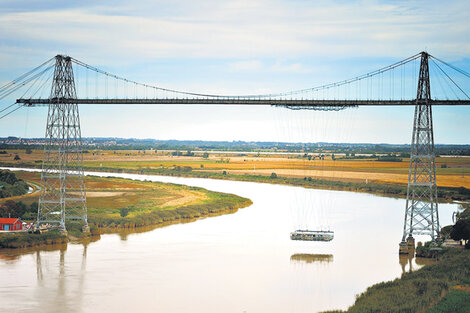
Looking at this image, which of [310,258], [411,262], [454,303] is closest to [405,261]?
[411,262]

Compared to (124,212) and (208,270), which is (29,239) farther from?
(208,270)

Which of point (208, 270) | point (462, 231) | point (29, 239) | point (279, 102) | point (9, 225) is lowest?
point (208, 270)

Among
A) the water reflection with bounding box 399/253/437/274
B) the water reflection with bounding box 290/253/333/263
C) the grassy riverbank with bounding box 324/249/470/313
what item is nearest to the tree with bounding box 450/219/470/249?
the water reflection with bounding box 399/253/437/274

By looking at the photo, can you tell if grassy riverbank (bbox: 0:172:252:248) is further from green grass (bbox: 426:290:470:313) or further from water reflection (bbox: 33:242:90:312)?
green grass (bbox: 426:290:470:313)

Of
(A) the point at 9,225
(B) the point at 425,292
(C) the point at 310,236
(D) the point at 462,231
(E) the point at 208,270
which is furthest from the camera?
(C) the point at 310,236

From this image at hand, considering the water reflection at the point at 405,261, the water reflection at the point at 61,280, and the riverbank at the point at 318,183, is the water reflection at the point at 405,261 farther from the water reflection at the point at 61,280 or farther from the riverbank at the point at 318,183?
the riverbank at the point at 318,183

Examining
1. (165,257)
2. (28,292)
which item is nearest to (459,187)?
(165,257)

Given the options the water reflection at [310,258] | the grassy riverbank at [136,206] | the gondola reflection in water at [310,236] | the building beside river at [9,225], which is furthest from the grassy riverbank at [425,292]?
the building beside river at [9,225]
